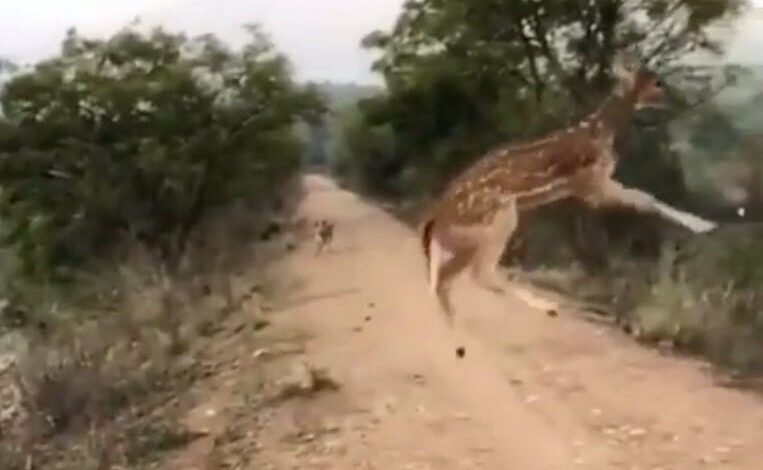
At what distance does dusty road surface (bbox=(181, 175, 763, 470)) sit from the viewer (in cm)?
204

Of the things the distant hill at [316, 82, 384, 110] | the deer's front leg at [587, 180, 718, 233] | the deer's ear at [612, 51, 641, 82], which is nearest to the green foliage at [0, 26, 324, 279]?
the distant hill at [316, 82, 384, 110]

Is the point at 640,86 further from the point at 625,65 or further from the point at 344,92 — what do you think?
the point at 344,92

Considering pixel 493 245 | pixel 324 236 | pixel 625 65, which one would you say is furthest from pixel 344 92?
pixel 493 245

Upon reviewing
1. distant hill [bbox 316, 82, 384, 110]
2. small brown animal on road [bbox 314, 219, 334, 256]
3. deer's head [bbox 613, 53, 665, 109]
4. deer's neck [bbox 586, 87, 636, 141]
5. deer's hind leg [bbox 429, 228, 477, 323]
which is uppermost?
distant hill [bbox 316, 82, 384, 110]

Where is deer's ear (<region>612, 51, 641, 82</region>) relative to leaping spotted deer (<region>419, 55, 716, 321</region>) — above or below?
above

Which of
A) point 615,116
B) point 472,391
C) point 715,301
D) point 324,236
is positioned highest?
Answer: point 615,116

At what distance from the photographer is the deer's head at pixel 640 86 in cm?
207

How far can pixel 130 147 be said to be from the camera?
8.02 ft

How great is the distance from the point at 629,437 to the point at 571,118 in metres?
0.44

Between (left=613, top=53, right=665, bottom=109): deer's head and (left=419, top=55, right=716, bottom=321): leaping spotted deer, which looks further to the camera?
(left=613, top=53, right=665, bottom=109): deer's head

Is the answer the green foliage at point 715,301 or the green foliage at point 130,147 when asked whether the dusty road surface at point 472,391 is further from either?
the green foliage at point 130,147

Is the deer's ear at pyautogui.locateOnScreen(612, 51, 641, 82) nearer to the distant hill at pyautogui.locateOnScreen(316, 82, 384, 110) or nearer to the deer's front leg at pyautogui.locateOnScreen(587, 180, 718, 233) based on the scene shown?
the deer's front leg at pyautogui.locateOnScreen(587, 180, 718, 233)

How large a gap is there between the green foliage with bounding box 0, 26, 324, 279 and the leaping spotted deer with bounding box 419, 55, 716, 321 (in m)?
0.52

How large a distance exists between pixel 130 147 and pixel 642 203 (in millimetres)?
828
